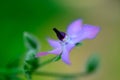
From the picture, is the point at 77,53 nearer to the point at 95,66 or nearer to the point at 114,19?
the point at 114,19

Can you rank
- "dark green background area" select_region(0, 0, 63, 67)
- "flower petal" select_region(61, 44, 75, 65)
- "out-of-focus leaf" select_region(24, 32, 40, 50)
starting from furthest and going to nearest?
"dark green background area" select_region(0, 0, 63, 67) → "out-of-focus leaf" select_region(24, 32, 40, 50) → "flower petal" select_region(61, 44, 75, 65)

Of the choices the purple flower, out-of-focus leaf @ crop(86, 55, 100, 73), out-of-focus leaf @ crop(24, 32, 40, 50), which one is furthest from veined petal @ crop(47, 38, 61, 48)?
out-of-focus leaf @ crop(86, 55, 100, 73)

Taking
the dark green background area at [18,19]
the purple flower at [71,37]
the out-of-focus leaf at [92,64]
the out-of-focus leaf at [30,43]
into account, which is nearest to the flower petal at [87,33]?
the purple flower at [71,37]

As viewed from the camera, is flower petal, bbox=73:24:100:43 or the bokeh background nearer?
flower petal, bbox=73:24:100:43

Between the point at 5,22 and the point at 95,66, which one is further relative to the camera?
the point at 5,22

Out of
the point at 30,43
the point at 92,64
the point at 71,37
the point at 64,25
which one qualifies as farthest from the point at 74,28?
the point at 64,25

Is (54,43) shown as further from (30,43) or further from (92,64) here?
(92,64)

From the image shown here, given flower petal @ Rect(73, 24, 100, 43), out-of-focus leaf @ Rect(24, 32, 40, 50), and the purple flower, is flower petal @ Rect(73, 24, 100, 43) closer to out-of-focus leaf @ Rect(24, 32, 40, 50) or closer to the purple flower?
the purple flower

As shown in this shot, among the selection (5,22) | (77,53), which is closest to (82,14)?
(77,53)
